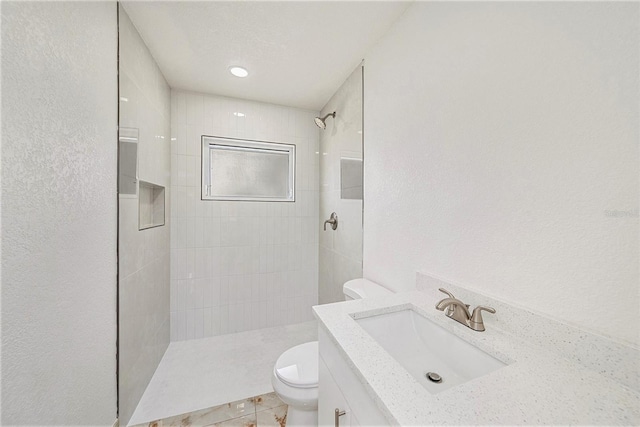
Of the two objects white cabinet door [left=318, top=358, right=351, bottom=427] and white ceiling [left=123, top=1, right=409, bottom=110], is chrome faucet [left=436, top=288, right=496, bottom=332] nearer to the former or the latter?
white cabinet door [left=318, top=358, right=351, bottom=427]

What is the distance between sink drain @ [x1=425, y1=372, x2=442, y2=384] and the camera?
0.80 meters

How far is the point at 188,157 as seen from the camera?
223cm

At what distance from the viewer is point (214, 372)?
6.05 feet

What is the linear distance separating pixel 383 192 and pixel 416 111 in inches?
19.4

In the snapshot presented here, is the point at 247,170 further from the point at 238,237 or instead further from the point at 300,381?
the point at 300,381

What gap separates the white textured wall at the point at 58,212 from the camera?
27.5 inches

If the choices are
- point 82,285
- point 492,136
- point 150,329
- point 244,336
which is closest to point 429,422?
point 492,136

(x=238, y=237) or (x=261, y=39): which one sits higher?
(x=261, y=39)

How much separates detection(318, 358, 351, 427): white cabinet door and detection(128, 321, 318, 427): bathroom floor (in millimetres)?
851

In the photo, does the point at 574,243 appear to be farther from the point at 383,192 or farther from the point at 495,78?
the point at 383,192

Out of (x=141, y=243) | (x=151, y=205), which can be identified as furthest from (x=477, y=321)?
(x=151, y=205)

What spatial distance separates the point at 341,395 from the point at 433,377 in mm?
327

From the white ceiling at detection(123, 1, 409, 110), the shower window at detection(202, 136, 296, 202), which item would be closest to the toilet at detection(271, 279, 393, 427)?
the shower window at detection(202, 136, 296, 202)

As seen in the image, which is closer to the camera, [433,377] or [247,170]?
[433,377]
